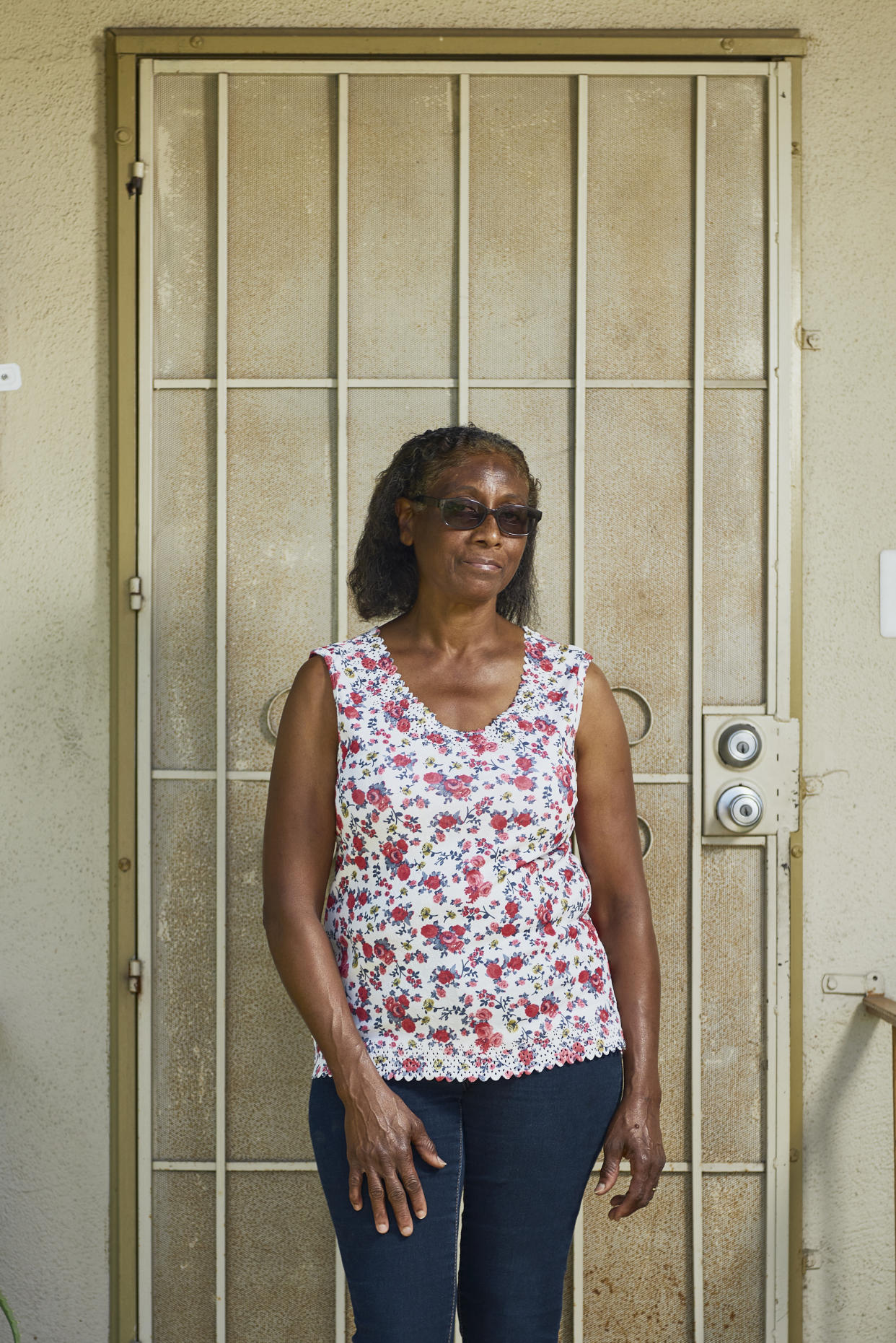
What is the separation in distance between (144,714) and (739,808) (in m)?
1.20

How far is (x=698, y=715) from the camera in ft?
7.32

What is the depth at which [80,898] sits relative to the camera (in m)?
2.26

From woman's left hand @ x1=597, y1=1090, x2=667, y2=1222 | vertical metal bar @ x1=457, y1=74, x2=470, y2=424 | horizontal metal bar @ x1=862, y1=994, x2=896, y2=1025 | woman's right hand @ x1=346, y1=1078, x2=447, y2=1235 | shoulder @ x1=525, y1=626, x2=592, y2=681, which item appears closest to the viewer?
woman's right hand @ x1=346, y1=1078, x2=447, y2=1235

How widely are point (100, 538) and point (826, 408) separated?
149 cm

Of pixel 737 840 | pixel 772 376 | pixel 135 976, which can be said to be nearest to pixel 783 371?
pixel 772 376

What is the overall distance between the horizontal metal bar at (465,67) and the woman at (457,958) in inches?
41.6

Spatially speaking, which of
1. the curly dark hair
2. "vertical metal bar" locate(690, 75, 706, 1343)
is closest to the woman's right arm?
the curly dark hair

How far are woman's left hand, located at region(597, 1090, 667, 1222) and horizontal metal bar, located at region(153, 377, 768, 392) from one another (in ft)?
4.45

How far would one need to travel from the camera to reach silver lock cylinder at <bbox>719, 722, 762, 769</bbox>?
221 centimetres

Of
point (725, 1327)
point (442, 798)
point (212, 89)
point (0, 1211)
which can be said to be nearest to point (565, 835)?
point (442, 798)

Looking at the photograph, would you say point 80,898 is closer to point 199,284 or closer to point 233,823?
point 233,823

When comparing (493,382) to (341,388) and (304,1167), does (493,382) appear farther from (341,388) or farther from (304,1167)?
(304,1167)

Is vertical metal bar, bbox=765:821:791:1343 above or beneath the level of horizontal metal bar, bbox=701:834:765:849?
beneath

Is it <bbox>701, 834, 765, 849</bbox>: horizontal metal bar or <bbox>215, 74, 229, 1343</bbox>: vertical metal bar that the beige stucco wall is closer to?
<bbox>701, 834, 765, 849</bbox>: horizontal metal bar
